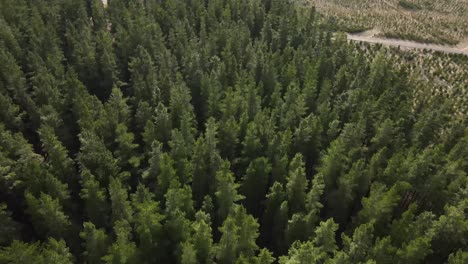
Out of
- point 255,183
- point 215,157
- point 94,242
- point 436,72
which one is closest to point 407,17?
point 436,72

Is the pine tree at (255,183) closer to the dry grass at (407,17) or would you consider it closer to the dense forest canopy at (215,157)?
the dense forest canopy at (215,157)

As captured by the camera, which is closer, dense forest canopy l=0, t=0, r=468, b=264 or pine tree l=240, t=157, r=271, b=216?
dense forest canopy l=0, t=0, r=468, b=264

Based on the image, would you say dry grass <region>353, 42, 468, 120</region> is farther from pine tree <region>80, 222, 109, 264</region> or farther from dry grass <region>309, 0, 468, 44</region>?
pine tree <region>80, 222, 109, 264</region>

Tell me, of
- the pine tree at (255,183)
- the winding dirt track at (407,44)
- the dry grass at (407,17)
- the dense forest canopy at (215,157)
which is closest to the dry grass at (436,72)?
the winding dirt track at (407,44)

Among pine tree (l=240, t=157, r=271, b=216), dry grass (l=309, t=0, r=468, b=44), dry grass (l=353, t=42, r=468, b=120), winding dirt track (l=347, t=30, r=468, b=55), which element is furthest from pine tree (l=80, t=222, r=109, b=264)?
dry grass (l=309, t=0, r=468, b=44)

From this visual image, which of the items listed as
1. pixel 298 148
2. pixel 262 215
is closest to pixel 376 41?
pixel 298 148

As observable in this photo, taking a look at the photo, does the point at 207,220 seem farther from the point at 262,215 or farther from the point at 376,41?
the point at 376,41

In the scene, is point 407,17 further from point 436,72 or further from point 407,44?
point 436,72
